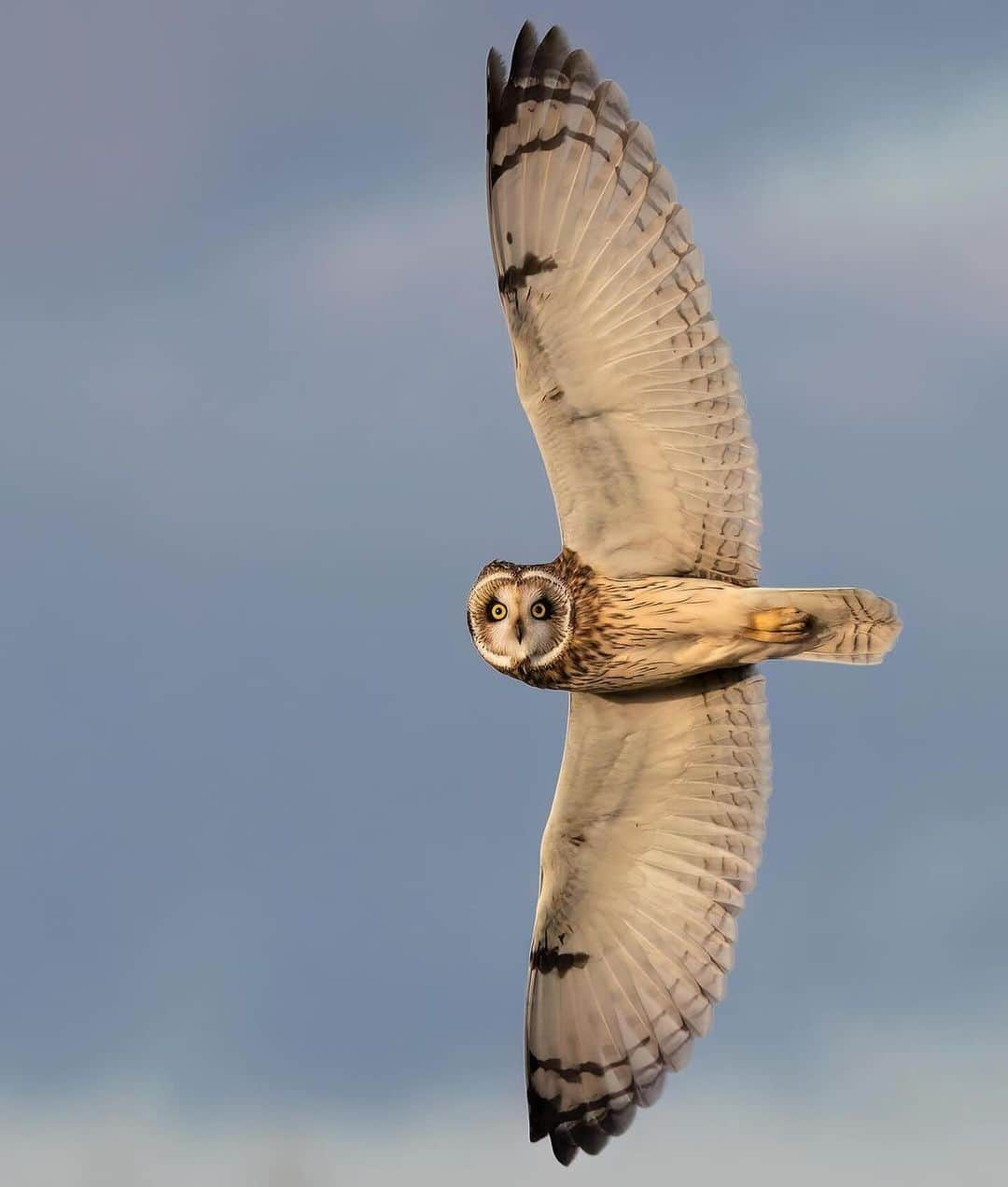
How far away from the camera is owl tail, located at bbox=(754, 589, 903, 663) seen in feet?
39.1

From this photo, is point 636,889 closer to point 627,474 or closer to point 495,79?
point 627,474

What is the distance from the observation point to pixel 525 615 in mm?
12094

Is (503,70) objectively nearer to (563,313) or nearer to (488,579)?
(563,313)

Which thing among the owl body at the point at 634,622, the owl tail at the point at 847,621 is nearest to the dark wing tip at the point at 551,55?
the owl body at the point at 634,622

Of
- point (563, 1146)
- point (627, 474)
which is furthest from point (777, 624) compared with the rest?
point (563, 1146)

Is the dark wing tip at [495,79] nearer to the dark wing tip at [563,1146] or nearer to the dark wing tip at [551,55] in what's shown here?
the dark wing tip at [551,55]

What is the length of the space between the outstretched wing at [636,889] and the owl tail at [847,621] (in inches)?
30.2

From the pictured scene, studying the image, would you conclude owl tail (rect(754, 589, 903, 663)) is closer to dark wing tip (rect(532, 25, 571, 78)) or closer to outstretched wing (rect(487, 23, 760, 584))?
outstretched wing (rect(487, 23, 760, 584))

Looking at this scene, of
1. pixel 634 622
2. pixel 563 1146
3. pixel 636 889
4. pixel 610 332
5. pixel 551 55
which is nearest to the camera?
pixel 610 332

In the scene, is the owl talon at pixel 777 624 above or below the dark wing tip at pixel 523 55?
below

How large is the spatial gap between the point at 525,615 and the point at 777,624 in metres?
1.50

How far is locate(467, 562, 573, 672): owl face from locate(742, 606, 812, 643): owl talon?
3.62 ft

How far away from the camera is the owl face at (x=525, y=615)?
1211 centimetres

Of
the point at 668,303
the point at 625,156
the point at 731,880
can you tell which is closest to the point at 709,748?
the point at 731,880
